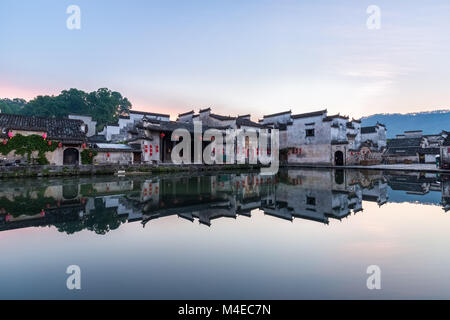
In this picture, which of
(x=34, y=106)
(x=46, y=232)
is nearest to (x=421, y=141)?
(x=46, y=232)

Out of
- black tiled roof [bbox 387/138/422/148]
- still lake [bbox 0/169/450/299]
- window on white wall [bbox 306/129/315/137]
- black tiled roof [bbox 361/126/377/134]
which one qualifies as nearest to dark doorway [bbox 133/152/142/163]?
still lake [bbox 0/169/450/299]

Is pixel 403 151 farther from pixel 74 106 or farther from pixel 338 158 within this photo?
pixel 74 106

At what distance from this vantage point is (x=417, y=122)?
553 ft

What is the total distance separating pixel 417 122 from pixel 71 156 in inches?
8357

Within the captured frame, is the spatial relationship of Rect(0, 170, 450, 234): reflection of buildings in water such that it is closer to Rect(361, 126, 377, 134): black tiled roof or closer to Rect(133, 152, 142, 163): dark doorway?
Rect(133, 152, 142, 163): dark doorway

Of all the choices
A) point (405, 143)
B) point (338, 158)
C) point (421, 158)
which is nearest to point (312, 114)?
point (338, 158)

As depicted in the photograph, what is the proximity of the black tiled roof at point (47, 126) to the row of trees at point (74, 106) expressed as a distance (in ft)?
88.3

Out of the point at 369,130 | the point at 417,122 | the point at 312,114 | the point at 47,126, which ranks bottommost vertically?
the point at 47,126

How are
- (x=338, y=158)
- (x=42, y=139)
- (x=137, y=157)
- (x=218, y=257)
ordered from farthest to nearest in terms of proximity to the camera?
1. (x=338, y=158)
2. (x=137, y=157)
3. (x=42, y=139)
4. (x=218, y=257)

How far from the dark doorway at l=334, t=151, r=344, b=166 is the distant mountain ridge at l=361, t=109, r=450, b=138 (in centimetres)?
14673

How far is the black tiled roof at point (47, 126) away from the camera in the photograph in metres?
19.3

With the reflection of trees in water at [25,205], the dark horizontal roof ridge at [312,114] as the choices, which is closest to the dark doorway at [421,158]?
the dark horizontal roof ridge at [312,114]

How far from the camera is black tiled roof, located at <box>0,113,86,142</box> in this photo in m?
19.3

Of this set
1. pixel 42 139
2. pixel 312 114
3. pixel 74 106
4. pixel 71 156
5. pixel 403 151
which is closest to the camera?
pixel 42 139
